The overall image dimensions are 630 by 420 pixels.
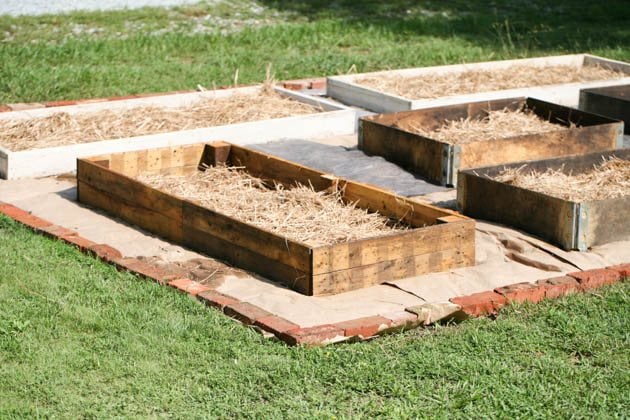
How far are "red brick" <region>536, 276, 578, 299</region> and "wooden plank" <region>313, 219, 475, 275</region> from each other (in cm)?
54

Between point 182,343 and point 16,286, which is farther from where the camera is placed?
point 16,286

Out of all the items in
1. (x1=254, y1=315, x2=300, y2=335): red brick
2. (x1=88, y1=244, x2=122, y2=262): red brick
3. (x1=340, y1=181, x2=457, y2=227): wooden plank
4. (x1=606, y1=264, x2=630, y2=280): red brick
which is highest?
(x1=340, y1=181, x2=457, y2=227): wooden plank

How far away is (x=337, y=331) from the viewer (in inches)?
222

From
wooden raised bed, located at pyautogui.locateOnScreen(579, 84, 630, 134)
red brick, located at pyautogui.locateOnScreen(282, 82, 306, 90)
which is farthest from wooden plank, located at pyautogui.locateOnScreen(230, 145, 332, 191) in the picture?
wooden raised bed, located at pyautogui.locateOnScreen(579, 84, 630, 134)

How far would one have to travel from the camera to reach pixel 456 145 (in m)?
8.68

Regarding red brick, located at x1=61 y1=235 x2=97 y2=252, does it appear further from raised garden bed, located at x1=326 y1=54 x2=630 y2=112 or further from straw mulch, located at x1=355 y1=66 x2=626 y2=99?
straw mulch, located at x1=355 y1=66 x2=626 y2=99

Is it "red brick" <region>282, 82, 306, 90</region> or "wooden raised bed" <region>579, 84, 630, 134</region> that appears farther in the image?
"red brick" <region>282, 82, 306, 90</region>

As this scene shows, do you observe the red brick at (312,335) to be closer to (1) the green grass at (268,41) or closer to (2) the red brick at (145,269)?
(2) the red brick at (145,269)

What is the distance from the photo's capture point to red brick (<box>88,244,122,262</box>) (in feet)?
22.2

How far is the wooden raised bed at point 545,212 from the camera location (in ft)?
23.1

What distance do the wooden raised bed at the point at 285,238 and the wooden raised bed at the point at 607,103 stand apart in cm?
392

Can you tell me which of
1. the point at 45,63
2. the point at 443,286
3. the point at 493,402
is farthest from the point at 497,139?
the point at 45,63

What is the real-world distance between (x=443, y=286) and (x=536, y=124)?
392 centimetres

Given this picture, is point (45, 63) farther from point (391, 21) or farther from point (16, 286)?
point (16, 286)
